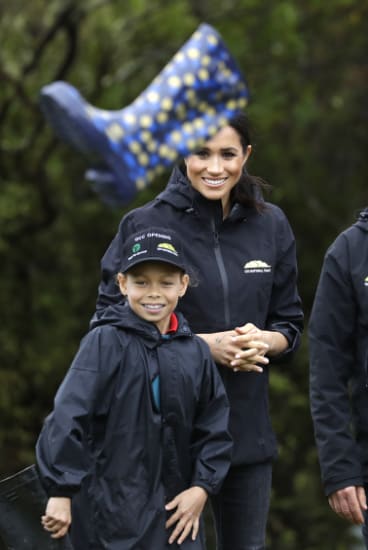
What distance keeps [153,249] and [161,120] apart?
10.1 meters

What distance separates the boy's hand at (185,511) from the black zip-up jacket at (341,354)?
49 centimetres

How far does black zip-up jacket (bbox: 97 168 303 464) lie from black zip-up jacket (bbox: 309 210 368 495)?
200 millimetres

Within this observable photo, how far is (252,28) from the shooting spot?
15375 millimetres

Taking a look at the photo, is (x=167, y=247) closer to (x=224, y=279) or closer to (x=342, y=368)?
(x=224, y=279)

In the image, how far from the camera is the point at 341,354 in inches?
167

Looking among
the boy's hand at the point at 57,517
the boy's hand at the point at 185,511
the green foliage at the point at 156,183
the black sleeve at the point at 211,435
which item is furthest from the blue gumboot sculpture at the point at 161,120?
the boy's hand at the point at 57,517

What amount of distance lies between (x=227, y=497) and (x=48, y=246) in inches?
469

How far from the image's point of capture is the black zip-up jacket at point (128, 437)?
12.2ft

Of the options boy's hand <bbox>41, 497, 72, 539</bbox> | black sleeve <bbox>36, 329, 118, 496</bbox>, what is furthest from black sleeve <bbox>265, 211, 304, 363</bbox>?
boy's hand <bbox>41, 497, 72, 539</bbox>

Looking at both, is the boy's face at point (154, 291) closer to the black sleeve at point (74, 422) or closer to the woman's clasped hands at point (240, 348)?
the black sleeve at point (74, 422)

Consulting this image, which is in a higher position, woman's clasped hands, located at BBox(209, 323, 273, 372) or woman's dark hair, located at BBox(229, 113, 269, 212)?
woman's dark hair, located at BBox(229, 113, 269, 212)

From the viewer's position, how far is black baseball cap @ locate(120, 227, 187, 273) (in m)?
3.92

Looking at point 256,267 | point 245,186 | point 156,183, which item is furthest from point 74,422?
point 156,183

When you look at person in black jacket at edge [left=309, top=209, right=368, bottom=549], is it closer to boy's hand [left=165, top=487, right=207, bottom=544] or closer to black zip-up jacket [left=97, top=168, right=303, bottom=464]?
black zip-up jacket [left=97, top=168, right=303, bottom=464]
